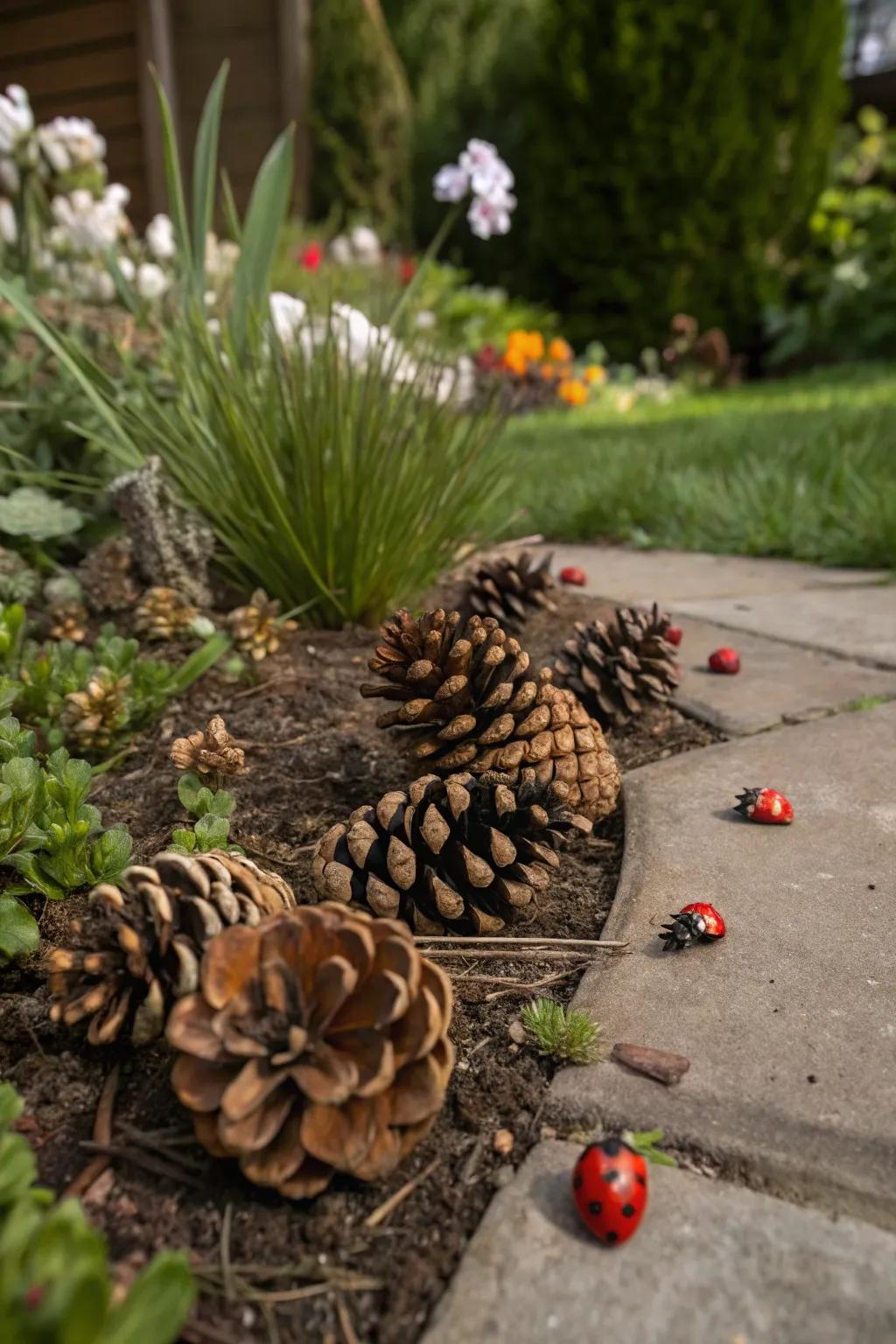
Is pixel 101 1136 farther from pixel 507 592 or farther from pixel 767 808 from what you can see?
pixel 507 592

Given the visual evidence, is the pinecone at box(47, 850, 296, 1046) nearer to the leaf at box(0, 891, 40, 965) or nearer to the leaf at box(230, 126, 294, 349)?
the leaf at box(0, 891, 40, 965)

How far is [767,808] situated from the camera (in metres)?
1.56

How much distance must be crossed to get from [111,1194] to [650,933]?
702 millimetres

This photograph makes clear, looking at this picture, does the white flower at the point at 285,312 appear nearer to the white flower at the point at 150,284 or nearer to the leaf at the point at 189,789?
the white flower at the point at 150,284

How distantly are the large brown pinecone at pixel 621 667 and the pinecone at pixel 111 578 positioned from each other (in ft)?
3.26

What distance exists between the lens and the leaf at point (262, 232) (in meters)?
2.50

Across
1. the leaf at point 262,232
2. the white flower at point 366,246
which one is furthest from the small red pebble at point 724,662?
the white flower at point 366,246

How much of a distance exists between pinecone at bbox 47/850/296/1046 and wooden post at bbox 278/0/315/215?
357 inches

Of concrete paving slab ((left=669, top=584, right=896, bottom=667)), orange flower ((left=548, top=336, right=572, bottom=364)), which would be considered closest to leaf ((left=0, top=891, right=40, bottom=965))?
concrete paving slab ((left=669, top=584, right=896, bottom=667))

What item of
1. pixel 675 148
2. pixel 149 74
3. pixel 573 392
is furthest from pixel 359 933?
pixel 149 74

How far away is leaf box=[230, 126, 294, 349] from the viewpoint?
2503mm

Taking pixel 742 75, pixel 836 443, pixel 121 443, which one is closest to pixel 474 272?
pixel 742 75

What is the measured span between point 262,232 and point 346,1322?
95.3 inches

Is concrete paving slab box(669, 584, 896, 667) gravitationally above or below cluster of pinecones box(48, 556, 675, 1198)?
below
